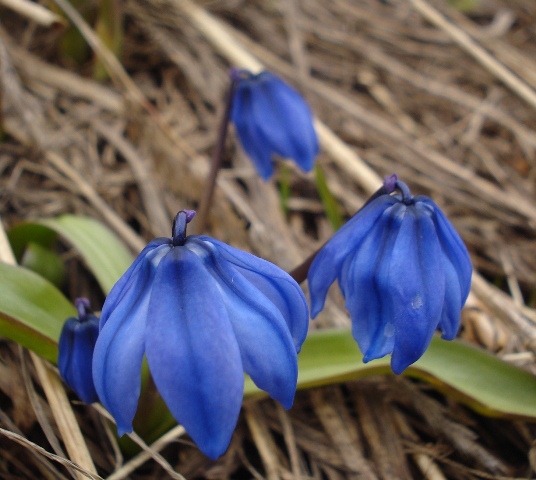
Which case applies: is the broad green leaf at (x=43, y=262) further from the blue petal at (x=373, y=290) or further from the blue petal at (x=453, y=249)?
the blue petal at (x=453, y=249)

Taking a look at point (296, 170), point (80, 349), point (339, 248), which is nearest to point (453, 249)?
point (339, 248)

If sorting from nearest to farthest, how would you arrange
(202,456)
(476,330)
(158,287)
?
(158,287)
(202,456)
(476,330)

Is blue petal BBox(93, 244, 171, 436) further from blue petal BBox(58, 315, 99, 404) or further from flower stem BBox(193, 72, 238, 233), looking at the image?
flower stem BBox(193, 72, 238, 233)

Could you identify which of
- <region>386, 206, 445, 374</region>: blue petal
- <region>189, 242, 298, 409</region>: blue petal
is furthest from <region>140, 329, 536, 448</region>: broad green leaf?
<region>189, 242, 298, 409</region>: blue petal

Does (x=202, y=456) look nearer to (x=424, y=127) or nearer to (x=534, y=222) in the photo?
(x=534, y=222)

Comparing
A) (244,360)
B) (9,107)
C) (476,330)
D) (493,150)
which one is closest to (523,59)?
(493,150)

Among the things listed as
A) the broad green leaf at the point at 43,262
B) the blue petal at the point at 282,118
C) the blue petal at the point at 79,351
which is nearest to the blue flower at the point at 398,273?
the blue petal at the point at 79,351

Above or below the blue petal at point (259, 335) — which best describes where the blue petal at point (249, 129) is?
above
